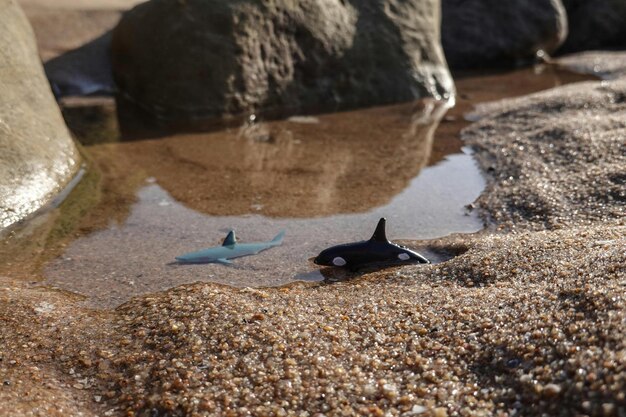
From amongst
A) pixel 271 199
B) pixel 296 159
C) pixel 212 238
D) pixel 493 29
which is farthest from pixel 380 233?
pixel 493 29

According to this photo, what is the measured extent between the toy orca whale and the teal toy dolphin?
19.3 inches

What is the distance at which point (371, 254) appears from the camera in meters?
4.36

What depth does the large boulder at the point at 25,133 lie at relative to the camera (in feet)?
16.9

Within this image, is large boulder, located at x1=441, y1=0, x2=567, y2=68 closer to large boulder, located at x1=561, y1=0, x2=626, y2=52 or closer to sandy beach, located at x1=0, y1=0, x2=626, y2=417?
large boulder, located at x1=561, y1=0, x2=626, y2=52

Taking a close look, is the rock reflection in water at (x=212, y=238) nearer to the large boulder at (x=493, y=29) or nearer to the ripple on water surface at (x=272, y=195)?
the ripple on water surface at (x=272, y=195)

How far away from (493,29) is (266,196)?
776cm

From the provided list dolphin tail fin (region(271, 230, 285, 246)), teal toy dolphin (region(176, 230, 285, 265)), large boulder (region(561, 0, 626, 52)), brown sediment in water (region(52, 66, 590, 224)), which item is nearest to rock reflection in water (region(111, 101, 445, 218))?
brown sediment in water (region(52, 66, 590, 224))

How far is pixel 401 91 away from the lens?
912 centimetres

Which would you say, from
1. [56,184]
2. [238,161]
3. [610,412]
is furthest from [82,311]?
[238,161]

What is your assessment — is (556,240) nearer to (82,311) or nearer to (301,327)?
(301,327)

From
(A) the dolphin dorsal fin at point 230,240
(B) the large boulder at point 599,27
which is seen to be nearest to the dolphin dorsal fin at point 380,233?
(A) the dolphin dorsal fin at point 230,240

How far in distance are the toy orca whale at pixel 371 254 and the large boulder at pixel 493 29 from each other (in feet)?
26.7

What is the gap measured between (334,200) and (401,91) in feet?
12.6

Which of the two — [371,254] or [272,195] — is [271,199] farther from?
[371,254]
